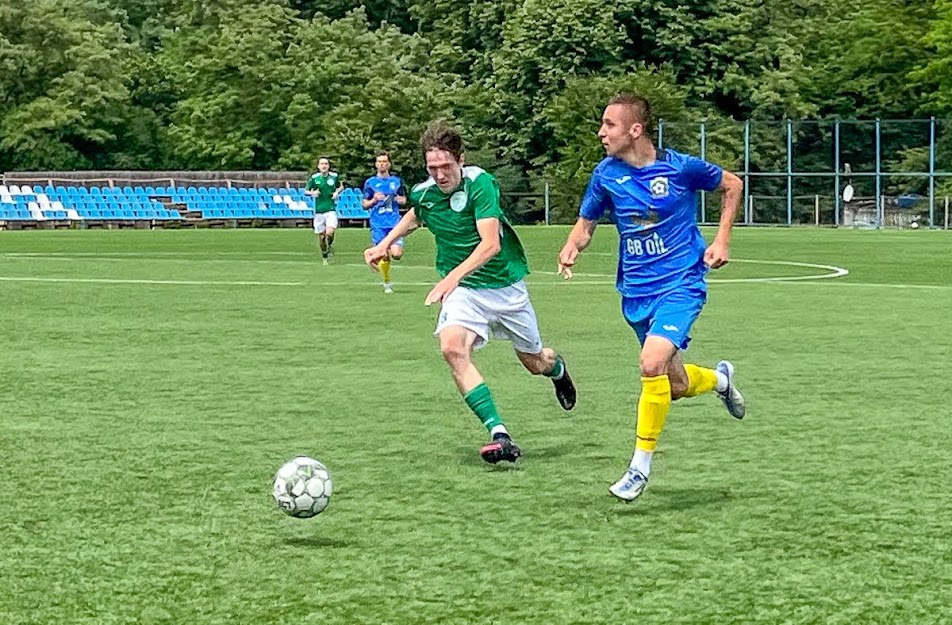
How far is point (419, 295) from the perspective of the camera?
2234cm

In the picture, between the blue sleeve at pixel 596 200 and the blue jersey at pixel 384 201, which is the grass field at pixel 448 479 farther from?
the blue jersey at pixel 384 201

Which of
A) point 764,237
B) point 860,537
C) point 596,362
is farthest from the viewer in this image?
point 764,237

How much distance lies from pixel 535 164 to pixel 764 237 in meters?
22.9

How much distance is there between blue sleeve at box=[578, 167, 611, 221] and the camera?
27.7 ft

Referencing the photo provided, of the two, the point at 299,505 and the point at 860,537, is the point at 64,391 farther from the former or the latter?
the point at 860,537

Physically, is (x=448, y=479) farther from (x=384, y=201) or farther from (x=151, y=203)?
(x=151, y=203)

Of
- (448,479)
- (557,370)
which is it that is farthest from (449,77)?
(448,479)

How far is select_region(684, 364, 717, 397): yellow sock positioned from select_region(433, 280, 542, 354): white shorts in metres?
0.90

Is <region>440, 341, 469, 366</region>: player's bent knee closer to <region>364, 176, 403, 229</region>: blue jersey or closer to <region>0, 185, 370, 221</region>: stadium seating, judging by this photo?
<region>364, 176, 403, 229</region>: blue jersey

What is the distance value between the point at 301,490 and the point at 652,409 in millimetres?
1685

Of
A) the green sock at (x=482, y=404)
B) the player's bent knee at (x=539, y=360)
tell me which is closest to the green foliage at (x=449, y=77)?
the player's bent knee at (x=539, y=360)

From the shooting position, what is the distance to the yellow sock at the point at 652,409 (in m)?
7.82

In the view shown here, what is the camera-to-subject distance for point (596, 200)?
8523mm

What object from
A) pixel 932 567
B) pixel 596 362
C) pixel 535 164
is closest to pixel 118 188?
pixel 535 164
